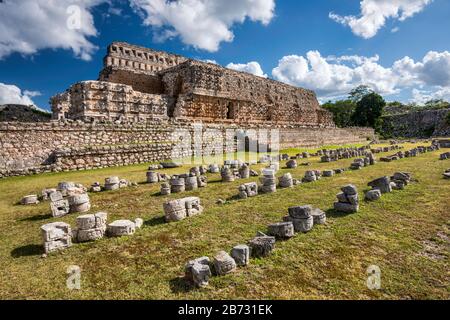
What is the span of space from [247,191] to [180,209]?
2609mm

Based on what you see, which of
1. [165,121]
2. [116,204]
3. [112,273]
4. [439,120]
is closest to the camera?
[112,273]

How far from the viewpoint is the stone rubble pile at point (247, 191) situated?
819 centimetres

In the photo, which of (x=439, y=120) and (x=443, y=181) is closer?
(x=443, y=181)

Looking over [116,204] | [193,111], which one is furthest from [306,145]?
[116,204]

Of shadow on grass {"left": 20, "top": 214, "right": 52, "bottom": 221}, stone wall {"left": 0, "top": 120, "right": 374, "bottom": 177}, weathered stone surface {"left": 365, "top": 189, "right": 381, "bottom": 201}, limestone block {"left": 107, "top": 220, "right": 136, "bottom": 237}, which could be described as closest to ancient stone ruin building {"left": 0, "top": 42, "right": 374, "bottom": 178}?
stone wall {"left": 0, "top": 120, "right": 374, "bottom": 177}

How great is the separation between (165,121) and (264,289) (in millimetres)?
17511

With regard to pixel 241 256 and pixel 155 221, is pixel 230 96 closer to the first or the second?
pixel 155 221

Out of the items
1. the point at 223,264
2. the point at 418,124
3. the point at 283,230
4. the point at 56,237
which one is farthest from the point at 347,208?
the point at 418,124

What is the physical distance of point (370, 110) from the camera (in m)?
56.8

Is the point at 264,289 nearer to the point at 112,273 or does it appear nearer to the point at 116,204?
the point at 112,273

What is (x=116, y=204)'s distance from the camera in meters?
7.92

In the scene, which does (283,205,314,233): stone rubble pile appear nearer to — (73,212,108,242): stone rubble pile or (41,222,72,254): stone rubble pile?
(73,212,108,242): stone rubble pile

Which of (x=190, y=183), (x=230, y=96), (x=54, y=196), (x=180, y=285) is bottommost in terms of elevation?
(x=180, y=285)

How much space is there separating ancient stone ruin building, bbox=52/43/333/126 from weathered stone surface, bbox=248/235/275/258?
17651 mm
